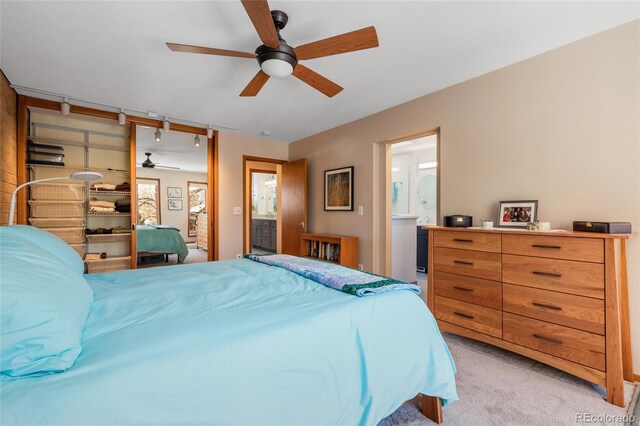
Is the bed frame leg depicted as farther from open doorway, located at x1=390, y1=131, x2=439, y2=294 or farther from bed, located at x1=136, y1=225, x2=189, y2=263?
bed, located at x1=136, y1=225, x2=189, y2=263

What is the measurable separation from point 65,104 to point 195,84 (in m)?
1.67

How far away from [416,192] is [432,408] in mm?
5115

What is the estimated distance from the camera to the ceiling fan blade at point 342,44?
179 centimetres

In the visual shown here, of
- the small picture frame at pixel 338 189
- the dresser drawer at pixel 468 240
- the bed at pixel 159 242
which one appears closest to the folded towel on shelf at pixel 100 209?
the bed at pixel 159 242

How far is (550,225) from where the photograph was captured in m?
2.41

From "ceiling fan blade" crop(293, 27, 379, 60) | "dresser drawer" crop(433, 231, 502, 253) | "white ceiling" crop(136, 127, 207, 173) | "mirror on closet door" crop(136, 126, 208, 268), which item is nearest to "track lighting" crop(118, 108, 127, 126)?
"white ceiling" crop(136, 127, 207, 173)

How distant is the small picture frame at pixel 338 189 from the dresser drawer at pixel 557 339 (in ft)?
8.20

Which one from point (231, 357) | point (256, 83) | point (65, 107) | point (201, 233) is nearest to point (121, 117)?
point (65, 107)

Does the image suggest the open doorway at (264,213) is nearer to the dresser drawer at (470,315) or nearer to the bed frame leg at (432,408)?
the dresser drawer at (470,315)

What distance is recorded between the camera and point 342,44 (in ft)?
6.20

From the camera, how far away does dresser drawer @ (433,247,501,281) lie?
7.82 feet

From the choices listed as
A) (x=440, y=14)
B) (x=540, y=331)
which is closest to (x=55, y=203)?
(x=440, y=14)

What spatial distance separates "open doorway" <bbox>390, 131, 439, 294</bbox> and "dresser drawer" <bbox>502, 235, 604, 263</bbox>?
7.68ft

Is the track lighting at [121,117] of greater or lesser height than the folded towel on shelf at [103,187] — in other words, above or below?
above
